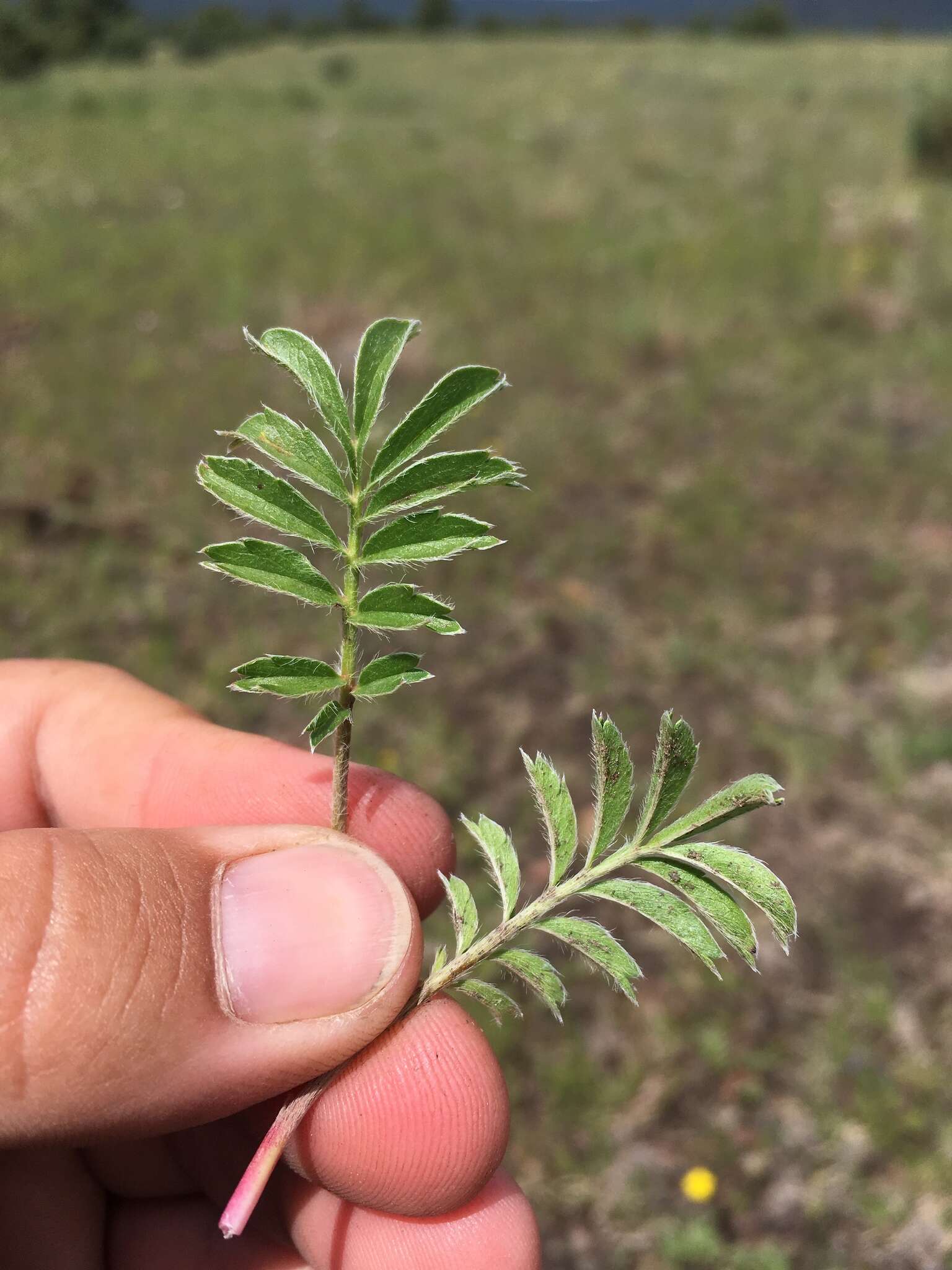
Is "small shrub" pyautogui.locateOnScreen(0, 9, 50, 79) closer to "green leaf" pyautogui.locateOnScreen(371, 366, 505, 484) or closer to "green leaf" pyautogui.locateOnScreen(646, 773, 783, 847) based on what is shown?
"green leaf" pyautogui.locateOnScreen(371, 366, 505, 484)

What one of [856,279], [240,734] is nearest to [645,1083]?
[240,734]

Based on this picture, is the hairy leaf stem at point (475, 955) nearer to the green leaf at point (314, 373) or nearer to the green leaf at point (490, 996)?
the green leaf at point (490, 996)

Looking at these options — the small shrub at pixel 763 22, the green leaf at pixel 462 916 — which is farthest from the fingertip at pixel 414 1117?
the small shrub at pixel 763 22

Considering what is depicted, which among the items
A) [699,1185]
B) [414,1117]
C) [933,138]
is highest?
[933,138]

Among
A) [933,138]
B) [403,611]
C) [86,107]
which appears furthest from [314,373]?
[86,107]

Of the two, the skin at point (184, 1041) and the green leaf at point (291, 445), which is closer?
the green leaf at point (291, 445)

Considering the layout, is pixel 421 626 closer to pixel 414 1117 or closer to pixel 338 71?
pixel 414 1117
